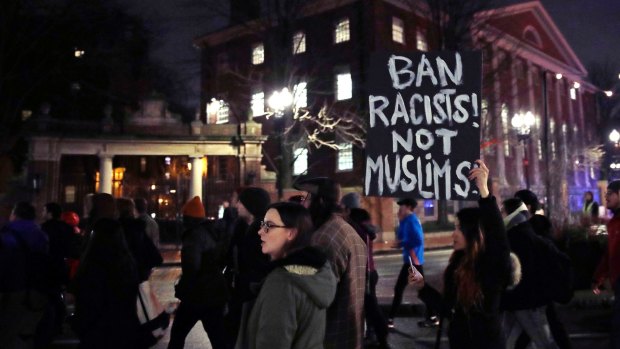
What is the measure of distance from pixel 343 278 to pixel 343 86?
3088 cm

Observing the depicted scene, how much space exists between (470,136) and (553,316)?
2.28 metres

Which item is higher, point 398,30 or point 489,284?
point 398,30

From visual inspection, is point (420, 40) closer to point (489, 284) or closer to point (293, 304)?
point (489, 284)

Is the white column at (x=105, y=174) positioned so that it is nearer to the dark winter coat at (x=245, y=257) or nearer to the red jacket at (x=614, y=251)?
the dark winter coat at (x=245, y=257)

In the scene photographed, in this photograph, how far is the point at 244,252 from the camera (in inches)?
197

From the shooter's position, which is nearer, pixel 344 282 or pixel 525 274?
pixel 344 282

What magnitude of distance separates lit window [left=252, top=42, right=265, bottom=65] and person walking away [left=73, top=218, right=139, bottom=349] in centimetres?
3413

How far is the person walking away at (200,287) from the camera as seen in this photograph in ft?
17.3

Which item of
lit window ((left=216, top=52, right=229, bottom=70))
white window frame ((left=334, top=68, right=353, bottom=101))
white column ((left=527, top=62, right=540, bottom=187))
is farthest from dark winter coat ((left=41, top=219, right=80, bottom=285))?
white column ((left=527, top=62, right=540, bottom=187))

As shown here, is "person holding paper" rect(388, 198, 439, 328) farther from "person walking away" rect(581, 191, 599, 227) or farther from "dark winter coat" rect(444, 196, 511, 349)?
"person walking away" rect(581, 191, 599, 227)

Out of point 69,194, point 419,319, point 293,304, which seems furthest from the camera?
point 69,194

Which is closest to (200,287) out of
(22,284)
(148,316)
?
(148,316)

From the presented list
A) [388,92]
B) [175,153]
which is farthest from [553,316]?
[175,153]

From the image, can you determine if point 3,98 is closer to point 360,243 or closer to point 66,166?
point 66,166
